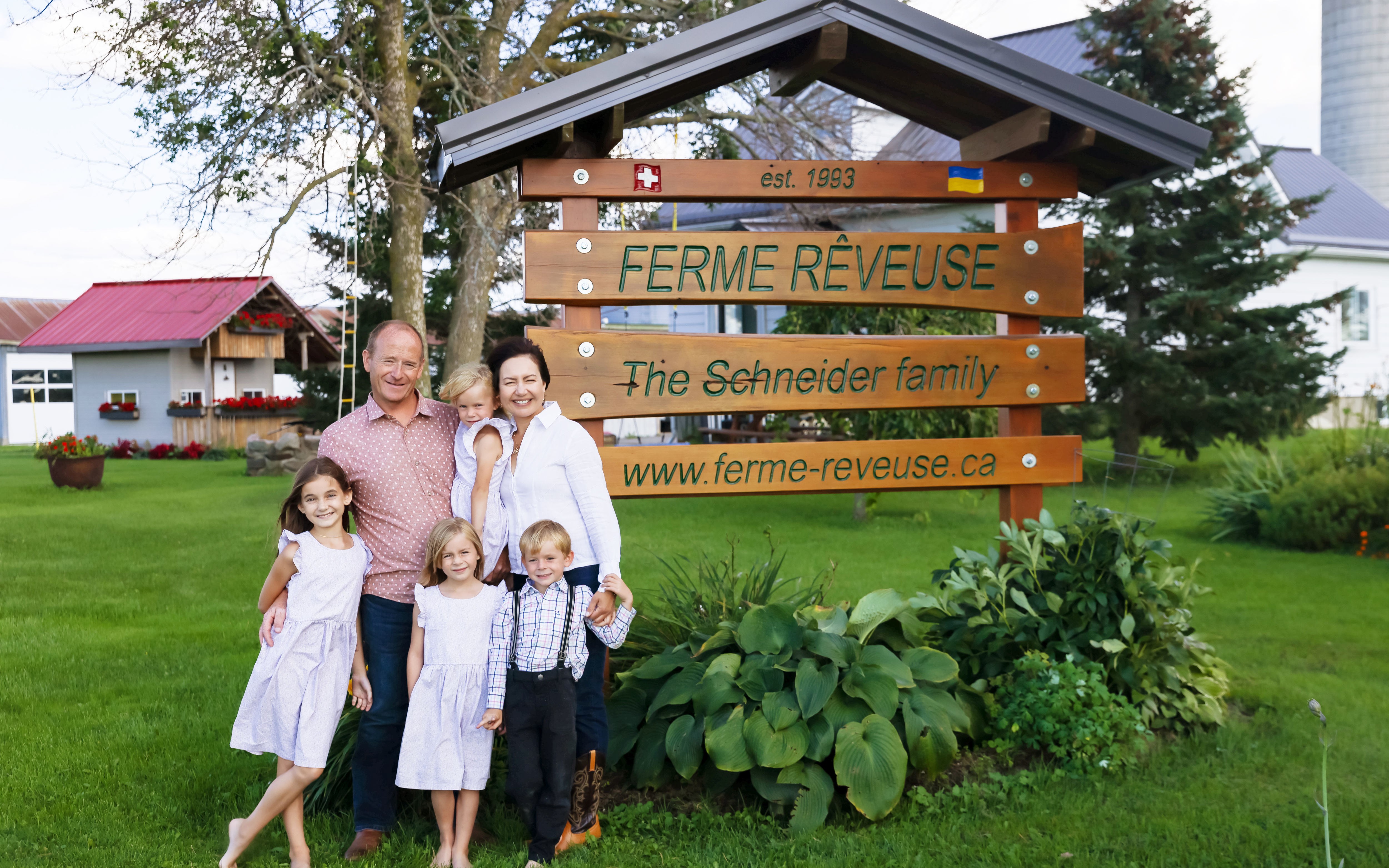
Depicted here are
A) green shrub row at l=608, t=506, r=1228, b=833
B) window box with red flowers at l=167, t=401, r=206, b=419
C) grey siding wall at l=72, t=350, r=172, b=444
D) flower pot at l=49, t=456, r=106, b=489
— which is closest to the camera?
green shrub row at l=608, t=506, r=1228, b=833

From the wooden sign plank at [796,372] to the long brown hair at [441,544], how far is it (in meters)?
1.17

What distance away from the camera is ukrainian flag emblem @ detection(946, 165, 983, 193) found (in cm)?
507

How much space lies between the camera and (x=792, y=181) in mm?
4961

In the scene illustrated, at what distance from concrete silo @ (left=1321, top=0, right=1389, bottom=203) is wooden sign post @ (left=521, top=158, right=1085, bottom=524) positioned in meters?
32.7

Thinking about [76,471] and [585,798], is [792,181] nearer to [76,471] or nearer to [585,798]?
[585,798]

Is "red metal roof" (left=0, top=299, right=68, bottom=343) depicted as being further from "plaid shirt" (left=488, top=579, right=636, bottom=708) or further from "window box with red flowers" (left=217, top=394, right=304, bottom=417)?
"plaid shirt" (left=488, top=579, right=636, bottom=708)

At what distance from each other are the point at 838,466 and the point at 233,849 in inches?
111

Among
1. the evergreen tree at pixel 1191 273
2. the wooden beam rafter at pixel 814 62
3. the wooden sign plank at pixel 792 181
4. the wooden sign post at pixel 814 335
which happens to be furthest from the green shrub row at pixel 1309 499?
the wooden beam rafter at pixel 814 62

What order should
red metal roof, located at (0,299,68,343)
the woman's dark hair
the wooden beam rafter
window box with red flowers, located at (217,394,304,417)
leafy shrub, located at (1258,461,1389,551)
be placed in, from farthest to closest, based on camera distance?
red metal roof, located at (0,299,68,343) → window box with red flowers, located at (217,394,304,417) → leafy shrub, located at (1258,461,1389,551) → the wooden beam rafter → the woman's dark hair

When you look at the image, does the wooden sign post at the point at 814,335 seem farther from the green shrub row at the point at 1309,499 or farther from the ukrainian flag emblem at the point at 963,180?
the green shrub row at the point at 1309,499

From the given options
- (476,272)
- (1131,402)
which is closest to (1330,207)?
(1131,402)

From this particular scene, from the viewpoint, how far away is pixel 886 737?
381 cm

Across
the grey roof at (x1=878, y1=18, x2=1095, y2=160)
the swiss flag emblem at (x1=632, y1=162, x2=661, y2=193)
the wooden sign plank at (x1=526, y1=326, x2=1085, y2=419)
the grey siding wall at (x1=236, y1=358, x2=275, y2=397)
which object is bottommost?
the wooden sign plank at (x1=526, y1=326, x2=1085, y2=419)

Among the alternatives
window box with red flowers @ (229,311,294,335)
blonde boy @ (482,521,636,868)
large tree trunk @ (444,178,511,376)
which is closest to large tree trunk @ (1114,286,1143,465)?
large tree trunk @ (444,178,511,376)
